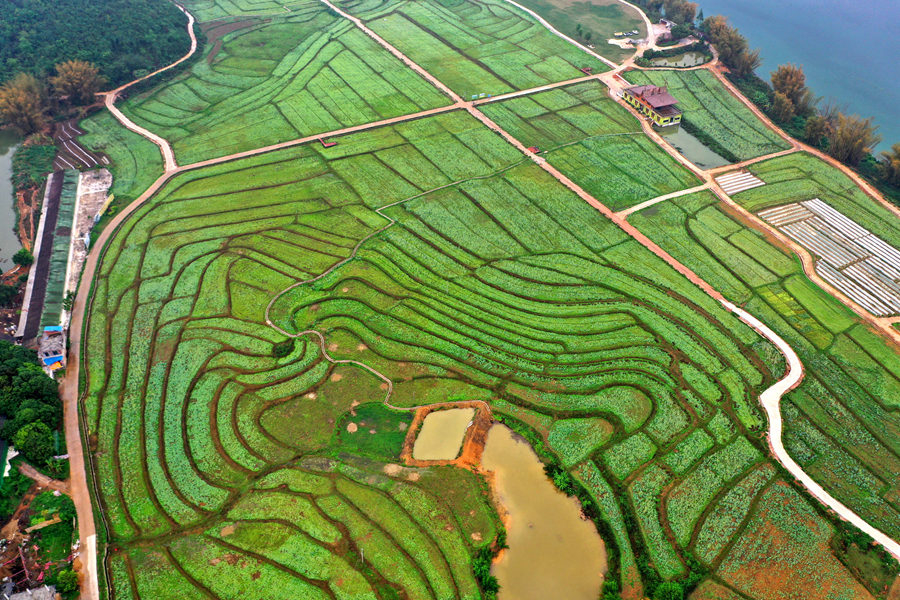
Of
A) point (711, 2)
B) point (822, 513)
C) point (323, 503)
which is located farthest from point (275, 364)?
point (711, 2)

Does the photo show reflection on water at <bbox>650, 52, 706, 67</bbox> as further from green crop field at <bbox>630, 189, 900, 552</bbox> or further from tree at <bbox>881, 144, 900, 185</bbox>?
green crop field at <bbox>630, 189, 900, 552</bbox>

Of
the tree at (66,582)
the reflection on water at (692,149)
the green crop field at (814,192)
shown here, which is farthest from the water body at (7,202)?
the green crop field at (814,192)

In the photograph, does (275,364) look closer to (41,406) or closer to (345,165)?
(41,406)

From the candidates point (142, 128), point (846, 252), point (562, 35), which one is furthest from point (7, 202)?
point (846, 252)

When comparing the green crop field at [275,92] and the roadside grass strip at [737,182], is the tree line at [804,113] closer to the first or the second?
the roadside grass strip at [737,182]

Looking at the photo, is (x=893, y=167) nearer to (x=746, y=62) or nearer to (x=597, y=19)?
(x=746, y=62)
